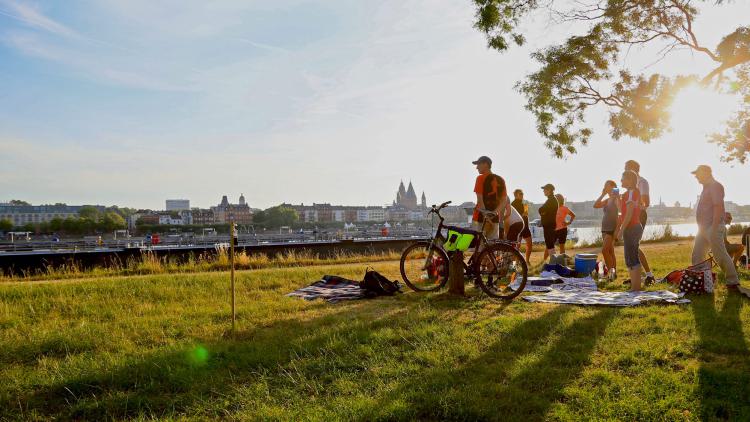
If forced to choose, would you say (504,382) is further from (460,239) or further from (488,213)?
(488,213)

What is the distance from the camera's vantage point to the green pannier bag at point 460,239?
721 centimetres

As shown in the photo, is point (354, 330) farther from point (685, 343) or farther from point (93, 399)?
point (685, 343)

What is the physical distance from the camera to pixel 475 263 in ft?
23.4

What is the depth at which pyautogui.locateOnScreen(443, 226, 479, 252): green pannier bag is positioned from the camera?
7.21 m

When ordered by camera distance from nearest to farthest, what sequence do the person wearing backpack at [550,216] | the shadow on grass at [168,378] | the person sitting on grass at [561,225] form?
1. the shadow on grass at [168,378]
2. the person wearing backpack at [550,216]
3. the person sitting on grass at [561,225]

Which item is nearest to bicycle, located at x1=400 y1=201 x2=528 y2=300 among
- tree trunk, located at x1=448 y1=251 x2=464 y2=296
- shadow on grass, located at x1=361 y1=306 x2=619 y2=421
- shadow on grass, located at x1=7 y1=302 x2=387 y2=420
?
tree trunk, located at x1=448 y1=251 x2=464 y2=296

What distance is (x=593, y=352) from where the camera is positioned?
4.16m

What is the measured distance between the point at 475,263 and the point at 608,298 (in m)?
1.80

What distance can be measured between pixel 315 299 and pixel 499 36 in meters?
8.44

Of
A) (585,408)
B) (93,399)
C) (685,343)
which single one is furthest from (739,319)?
(93,399)

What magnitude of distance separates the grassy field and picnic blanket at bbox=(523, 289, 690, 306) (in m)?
0.30

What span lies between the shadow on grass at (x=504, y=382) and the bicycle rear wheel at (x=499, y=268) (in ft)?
6.46

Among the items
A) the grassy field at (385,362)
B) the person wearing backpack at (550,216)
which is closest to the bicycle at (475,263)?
the grassy field at (385,362)

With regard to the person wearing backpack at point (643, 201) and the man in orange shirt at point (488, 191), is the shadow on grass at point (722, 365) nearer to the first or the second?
the person wearing backpack at point (643, 201)
